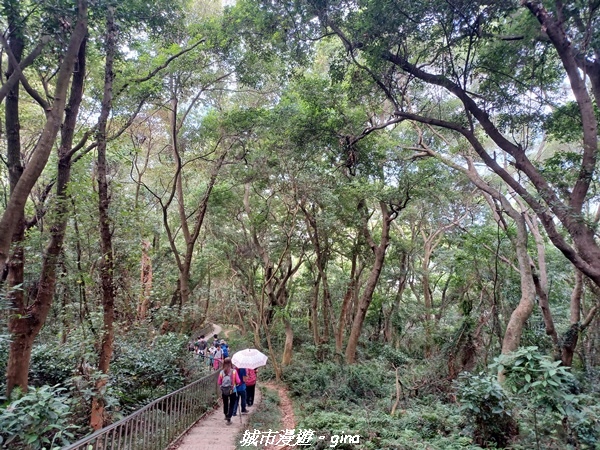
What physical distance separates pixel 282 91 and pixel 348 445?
10.2 meters

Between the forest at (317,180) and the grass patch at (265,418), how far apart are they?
84 cm

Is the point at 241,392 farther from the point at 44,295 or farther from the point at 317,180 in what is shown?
the point at 317,180

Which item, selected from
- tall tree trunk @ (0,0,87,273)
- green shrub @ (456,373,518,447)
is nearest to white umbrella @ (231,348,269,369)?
green shrub @ (456,373,518,447)

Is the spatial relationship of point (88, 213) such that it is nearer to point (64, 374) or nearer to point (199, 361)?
point (64, 374)

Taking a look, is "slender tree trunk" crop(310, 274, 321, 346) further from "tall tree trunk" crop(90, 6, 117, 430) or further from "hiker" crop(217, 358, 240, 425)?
"tall tree trunk" crop(90, 6, 117, 430)

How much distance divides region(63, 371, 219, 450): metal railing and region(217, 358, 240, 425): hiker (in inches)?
23.0

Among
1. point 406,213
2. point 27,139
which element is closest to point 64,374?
point 27,139

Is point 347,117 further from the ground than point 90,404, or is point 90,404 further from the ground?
point 347,117

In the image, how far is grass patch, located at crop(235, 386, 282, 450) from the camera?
7264mm

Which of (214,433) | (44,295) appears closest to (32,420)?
(44,295)

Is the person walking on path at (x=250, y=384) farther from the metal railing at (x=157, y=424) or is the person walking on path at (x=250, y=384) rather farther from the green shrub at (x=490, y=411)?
the green shrub at (x=490, y=411)

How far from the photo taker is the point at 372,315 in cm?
2061

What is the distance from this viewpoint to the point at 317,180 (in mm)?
11383

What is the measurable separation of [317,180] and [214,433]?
295 inches
